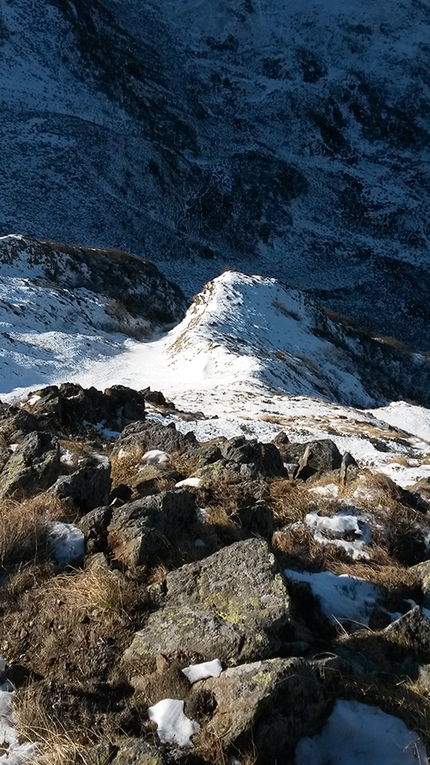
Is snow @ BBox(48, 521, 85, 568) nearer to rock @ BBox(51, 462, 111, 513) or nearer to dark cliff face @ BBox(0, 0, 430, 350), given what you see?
rock @ BBox(51, 462, 111, 513)

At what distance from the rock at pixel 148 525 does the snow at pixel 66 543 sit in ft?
0.73

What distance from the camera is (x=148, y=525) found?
177 inches

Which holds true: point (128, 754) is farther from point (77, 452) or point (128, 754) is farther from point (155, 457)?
point (77, 452)

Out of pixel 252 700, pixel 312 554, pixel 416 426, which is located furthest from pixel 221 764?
pixel 416 426

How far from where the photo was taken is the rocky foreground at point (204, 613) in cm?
295

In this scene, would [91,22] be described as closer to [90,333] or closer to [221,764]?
[90,333]

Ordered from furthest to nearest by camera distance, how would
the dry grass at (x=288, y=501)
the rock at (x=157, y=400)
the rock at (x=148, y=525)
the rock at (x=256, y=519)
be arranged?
the rock at (x=157, y=400) < the dry grass at (x=288, y=501) < the rock at (x=256, y=519) < the rock at (x=148, y=525)

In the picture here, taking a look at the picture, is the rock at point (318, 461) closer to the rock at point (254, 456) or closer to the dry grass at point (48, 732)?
the rock at point (254, 456)

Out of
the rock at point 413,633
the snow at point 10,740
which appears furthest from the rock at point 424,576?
the snow at point 10,740

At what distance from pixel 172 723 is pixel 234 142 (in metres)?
67.3

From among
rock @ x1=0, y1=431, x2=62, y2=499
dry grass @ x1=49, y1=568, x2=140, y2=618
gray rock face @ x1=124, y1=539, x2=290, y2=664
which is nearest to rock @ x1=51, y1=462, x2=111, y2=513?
rock @ x1=0, y1=431, x2=62, y2=499

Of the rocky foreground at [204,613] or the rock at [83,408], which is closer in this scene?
the rocky foreground at [204,613]

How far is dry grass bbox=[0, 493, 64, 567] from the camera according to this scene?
4367 mm

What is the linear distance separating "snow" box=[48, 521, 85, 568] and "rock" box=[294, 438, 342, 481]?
3.51 m
